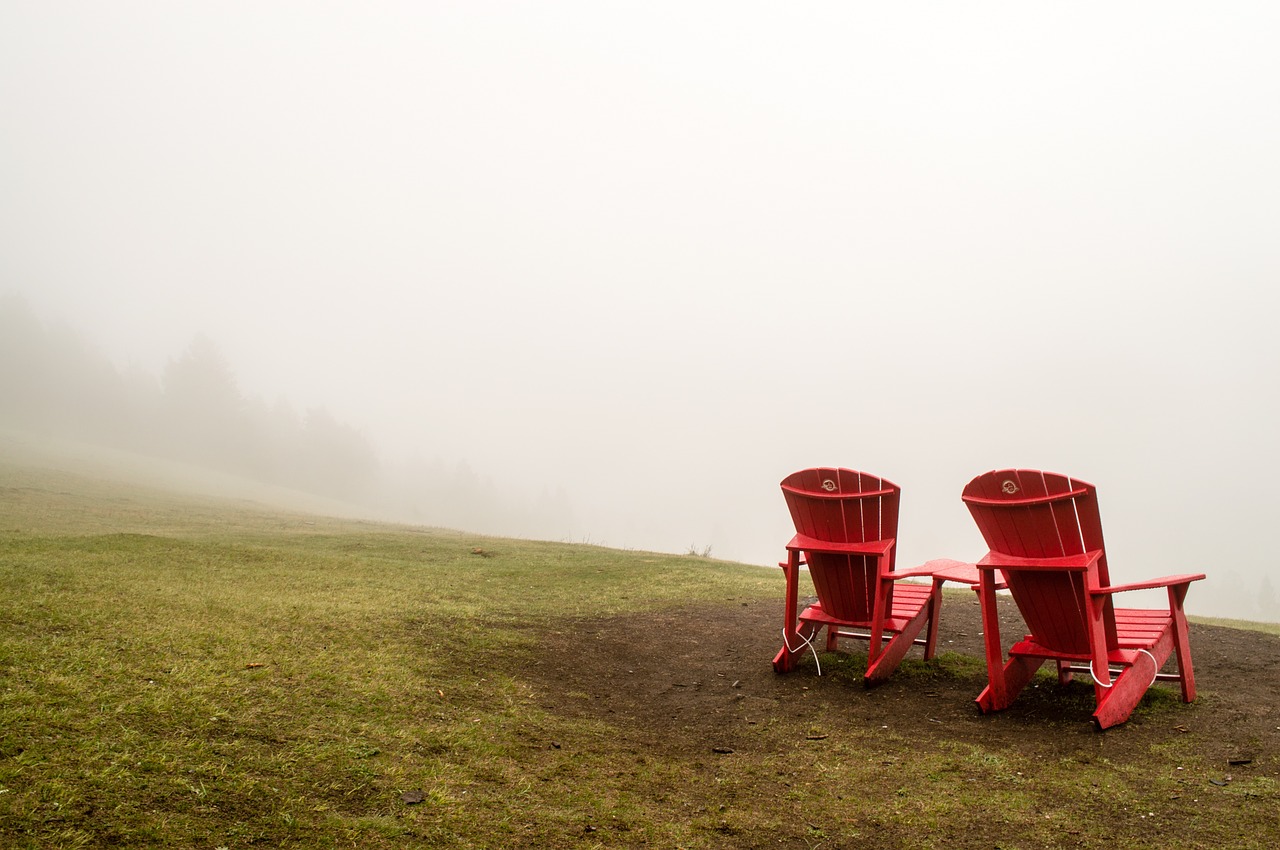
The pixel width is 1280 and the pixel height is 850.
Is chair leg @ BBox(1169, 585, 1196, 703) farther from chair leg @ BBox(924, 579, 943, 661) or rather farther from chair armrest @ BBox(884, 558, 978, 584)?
chair leg @ BBox(924, 579, 943, 661)

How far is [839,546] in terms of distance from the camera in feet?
16.6

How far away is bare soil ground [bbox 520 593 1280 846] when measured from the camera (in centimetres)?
369

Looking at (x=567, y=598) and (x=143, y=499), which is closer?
(x=567, y=598)

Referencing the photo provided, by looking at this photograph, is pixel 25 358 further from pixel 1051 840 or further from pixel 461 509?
pixel 1051 840

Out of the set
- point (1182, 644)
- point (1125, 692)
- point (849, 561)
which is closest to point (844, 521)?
point (849, 561)

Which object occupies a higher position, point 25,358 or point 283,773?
point 25,358

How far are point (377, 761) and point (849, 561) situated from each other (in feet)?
10.7

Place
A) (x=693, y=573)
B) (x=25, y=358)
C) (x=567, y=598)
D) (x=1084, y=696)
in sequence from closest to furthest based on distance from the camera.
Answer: (x=1084, y=696)
(x=567, y=598)
(x=693, y=573)
(x=25, y=358)

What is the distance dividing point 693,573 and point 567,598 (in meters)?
2.65

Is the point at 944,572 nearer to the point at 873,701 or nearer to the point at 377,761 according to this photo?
the point at 873,701

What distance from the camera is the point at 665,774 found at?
344 centimetres

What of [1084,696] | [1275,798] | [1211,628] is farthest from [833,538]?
[1211,628]

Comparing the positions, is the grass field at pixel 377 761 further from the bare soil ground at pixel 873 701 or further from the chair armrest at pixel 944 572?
the chair armrest at pixel 944 572

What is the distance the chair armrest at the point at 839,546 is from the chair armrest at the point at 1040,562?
0.76m
